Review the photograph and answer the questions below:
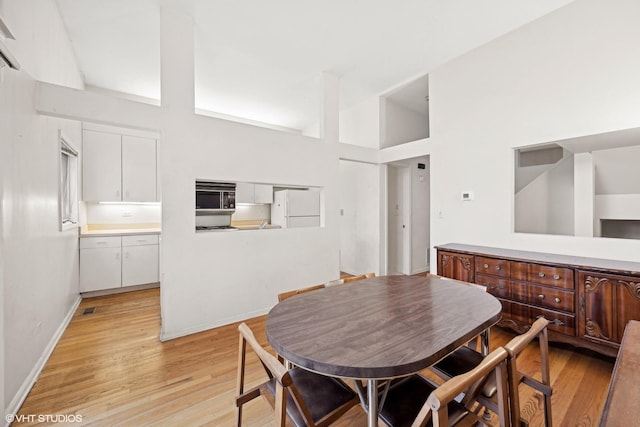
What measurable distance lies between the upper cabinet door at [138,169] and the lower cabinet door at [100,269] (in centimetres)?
86

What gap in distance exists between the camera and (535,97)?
286 centimetres

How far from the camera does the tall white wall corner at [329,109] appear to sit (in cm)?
394

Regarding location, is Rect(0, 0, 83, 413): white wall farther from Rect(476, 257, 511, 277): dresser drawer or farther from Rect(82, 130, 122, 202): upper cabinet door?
Rect(476, 257, 511, 277): dresser drawer

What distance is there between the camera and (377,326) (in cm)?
131

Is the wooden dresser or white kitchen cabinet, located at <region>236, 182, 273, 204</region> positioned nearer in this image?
the wooden dresser

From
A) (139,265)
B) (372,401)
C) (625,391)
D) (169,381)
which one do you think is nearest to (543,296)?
(625,391)

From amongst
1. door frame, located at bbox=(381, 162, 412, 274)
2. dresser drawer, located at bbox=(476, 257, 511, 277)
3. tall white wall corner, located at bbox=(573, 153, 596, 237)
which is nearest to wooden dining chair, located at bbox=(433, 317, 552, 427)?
dresser drawer, located at bbox=(476, 257, 511, 277)

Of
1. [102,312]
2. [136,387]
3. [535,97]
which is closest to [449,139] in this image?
[535,97]

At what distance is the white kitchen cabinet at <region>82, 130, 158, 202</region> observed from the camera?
397cm

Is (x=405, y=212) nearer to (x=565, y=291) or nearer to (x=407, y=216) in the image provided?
(x=407, y=216)

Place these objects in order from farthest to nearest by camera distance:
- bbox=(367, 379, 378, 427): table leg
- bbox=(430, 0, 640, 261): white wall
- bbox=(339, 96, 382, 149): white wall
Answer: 1. bbox=(339, 96, 382, 149): white wall
2. bbox=(430, 0, 640, 261): white wall
3. bbox=(367, 379, 378, 427): table leg

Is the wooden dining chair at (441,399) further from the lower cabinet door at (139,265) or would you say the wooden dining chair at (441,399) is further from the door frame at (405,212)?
the lower cabinet door at (139,265)

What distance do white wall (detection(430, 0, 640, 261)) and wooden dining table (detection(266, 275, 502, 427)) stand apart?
5.58 feet

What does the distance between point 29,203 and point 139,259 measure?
7.99 ft
